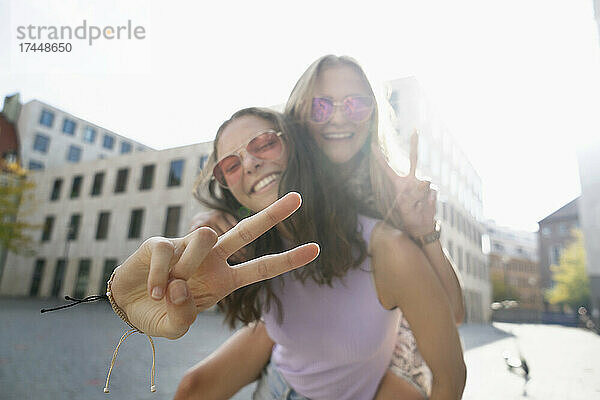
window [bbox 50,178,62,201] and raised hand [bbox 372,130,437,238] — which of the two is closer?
raised hand [bbox 372,130,437,238]

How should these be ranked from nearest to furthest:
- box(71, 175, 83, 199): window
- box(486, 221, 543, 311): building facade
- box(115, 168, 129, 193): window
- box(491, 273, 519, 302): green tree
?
box(115, 168, 129, 193): window
box(71, 175, 83, 199): window
box(491, 273, 519, 302): green tree
box(486, 221, 543, 311): building facade

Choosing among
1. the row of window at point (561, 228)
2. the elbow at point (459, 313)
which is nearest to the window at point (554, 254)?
the row of window at point (561, 228)

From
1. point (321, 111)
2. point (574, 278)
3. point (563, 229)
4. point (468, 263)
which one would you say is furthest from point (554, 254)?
point (321, 111)

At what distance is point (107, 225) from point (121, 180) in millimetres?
187

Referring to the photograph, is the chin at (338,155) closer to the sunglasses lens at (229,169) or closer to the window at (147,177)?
A: the sunglasses lens at (229,169)

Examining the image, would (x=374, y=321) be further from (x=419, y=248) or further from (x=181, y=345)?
(x=181, y=345)

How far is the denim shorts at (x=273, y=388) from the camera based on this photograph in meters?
0.54

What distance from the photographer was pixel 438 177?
6.43ft

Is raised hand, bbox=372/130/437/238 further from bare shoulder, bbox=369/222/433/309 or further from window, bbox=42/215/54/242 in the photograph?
window, bbox=42/215/54/242

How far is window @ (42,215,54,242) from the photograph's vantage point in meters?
1.25

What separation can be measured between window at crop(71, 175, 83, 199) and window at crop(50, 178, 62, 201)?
0.08 meters

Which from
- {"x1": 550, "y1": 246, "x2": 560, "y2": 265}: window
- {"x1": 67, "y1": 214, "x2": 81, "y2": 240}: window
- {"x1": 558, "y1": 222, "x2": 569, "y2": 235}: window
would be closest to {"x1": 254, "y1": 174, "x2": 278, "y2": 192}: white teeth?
{"x1": 67, "y1": 214, "x2": 81, "y2": 240}: window

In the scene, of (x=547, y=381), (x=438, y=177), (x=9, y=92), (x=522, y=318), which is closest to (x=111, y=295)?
(x=9, y=92)

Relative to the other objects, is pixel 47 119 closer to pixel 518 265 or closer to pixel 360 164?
pixel 360 164
